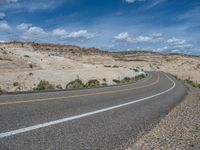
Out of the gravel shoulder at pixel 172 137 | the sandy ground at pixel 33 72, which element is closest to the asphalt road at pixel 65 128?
the gravel shoulder at pixel 172 137

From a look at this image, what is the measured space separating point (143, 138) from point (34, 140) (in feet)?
9.17

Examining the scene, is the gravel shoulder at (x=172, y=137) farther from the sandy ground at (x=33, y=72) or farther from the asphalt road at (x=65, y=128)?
the sandy ground at (x=33, y=72)

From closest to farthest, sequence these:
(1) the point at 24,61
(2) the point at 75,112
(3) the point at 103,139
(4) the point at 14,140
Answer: (4) the point at 14,140, (3) the point at 103,139, (2) the point at 75,112, (1) the point at 24,61

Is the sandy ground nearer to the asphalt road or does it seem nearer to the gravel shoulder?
the asphalt road

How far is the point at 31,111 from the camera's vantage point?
884 centimetres

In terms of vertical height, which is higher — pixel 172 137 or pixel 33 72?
pixel 33 72

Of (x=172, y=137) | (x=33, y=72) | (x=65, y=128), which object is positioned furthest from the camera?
(x=33, y=72)

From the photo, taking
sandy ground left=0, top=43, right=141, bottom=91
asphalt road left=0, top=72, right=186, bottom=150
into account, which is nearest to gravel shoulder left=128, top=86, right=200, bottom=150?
asphalt road left=0, top=72, right=186, bottom=150

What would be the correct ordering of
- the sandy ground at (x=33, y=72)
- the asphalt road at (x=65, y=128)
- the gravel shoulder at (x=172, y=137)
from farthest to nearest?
1. the sandy ground at (x=33, y=72)
2. the gravel shoulder at (x=172, y=137)
3. the asphalt road at (x=65, y=128)

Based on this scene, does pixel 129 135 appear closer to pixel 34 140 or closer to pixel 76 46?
pixel 34 140

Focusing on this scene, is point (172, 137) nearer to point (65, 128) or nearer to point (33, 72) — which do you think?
point (65, 128)

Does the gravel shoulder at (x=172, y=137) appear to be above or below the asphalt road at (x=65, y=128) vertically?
below

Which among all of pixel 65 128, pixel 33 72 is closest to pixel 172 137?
pixel 65 128

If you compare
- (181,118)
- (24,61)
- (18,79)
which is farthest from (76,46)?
(181,118)
